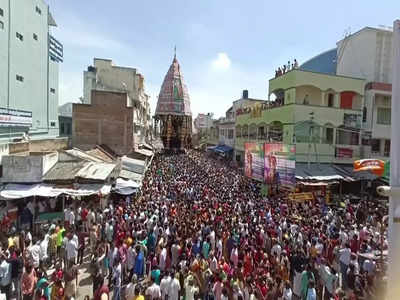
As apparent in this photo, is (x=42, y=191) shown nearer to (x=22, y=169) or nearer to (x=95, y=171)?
(x=22, y=169)

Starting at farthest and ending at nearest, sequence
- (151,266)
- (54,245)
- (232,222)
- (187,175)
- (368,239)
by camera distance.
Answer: (187,175) < (232,222) < (368,239) < (54,245) < (151,266)

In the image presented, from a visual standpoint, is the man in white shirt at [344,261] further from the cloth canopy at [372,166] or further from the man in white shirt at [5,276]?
the man in white shirt at [5,276]

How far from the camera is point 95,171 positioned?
1368 centimetres

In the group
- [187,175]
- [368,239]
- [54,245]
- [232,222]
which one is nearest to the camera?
[54,245]

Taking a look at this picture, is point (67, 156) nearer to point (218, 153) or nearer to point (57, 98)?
point (57, 98)

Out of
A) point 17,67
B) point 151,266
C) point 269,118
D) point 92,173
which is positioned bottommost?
point 151,266

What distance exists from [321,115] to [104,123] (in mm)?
16871

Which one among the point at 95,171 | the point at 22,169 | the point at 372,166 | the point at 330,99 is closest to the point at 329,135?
the point at 330,99

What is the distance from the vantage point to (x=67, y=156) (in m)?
15.3

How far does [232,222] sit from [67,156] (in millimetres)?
9375

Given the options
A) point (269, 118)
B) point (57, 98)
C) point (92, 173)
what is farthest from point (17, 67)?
point (269, 118)

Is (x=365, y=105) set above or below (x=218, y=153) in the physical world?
above

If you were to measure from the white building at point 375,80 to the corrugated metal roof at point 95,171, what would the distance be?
60.1 feet

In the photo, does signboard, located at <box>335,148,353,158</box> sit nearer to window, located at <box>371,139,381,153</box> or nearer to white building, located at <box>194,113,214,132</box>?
window, located at <box>371,139,381,153</box>
